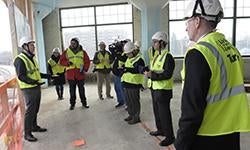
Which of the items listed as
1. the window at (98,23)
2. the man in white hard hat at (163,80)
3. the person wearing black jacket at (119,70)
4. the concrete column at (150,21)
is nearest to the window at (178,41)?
the window at (98,23)

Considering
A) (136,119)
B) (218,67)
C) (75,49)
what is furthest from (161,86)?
(75,49)

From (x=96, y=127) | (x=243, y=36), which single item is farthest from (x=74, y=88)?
(x=243, y=36)

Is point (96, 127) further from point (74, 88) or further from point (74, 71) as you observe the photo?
point (74, 71)

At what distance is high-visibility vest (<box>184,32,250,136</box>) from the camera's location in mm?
1236

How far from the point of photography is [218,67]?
123cm

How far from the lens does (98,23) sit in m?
8.30

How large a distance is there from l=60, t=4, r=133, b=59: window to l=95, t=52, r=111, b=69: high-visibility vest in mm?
2373

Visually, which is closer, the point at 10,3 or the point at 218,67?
the point at 218,67

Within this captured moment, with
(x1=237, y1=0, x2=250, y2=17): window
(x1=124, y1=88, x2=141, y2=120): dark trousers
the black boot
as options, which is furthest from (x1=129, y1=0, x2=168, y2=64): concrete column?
the black boot

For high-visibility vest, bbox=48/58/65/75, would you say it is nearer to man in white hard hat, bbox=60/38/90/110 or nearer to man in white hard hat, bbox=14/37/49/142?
man in white hard hat, bbox=60/38/90/110

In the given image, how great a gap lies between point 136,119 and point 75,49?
1.88m

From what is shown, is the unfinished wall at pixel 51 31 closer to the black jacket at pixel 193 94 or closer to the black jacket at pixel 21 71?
the black jacket at pixel 21 71

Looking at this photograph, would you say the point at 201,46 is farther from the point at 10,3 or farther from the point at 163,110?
the point at 10,3

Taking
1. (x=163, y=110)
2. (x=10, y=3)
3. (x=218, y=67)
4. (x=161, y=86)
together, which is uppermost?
(x=10, y=3)
